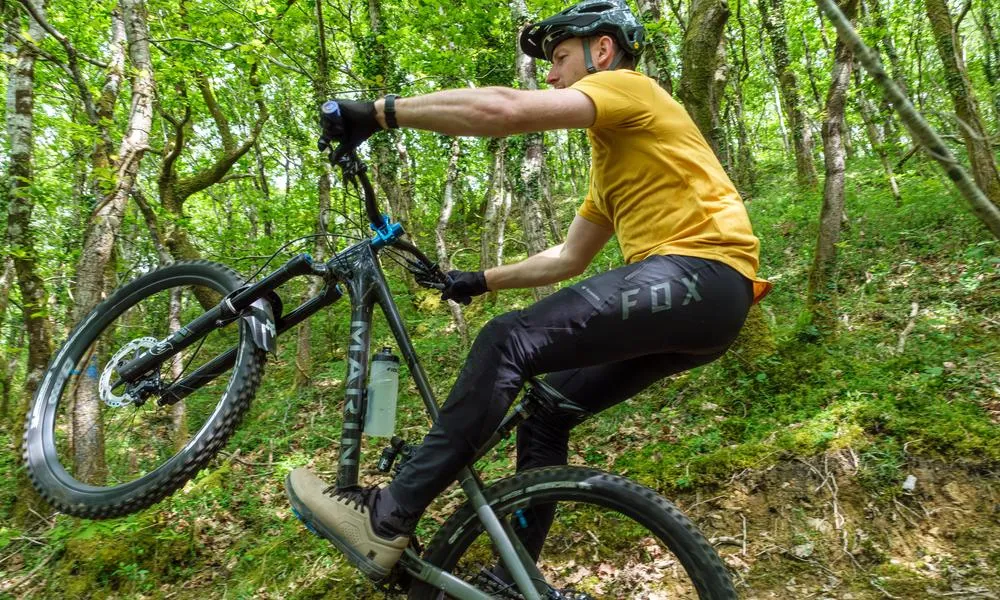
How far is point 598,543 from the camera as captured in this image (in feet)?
9.77

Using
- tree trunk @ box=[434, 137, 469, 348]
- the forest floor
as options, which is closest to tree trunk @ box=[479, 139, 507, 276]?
tree trunk @ box=[434, 137, 469, 348]

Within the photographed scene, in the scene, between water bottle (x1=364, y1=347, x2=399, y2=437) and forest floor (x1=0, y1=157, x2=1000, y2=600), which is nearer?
water bottle (x1=364, y1=347, x2=399, y2=437)

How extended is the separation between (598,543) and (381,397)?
159cm

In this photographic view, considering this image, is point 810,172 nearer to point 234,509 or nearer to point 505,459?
point 505,459

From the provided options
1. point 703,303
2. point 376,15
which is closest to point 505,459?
point 703,303

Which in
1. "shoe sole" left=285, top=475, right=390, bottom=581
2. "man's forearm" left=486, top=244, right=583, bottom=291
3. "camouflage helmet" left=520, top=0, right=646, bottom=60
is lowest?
"shoe sole" left=285, top=475, right=390, bottom=581

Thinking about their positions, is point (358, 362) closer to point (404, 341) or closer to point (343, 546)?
point (404, 341)

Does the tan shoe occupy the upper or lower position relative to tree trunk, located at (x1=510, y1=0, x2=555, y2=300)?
lower

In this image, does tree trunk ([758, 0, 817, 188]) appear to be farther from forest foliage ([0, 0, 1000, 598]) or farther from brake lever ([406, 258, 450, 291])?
brake lever ([406, 258, 450, 291])

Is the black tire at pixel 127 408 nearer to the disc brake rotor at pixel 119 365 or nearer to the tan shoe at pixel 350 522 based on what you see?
the disc brake rotor at pixel 119 365

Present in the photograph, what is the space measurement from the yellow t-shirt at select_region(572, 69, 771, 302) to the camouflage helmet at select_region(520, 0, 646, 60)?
1.29 ft

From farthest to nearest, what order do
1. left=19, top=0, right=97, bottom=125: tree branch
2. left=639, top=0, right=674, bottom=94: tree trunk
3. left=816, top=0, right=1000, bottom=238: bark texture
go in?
left=639, top=0, right=674, bottom=94: tree trunk
left=19, top=0, right=97, bottom=125: tree branch
left=816, top=0, right=1000, bottom=238: bark texture

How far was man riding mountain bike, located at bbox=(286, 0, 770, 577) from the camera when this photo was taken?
1.87 m

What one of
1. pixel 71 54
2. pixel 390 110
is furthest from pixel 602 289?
pixel 71 54
